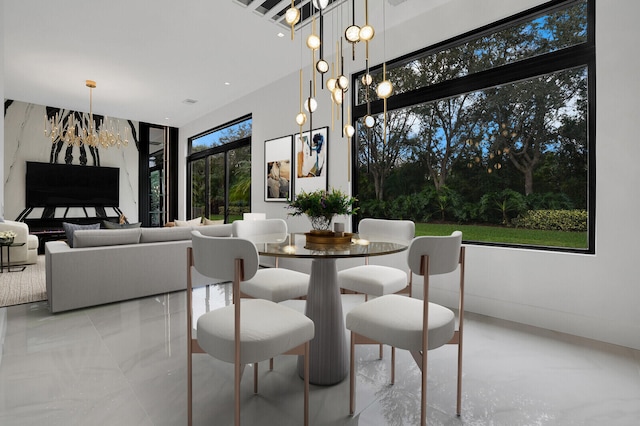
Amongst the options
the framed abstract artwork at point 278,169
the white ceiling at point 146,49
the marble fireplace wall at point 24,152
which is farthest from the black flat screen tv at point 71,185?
the framed abstract artwork at point 278,169

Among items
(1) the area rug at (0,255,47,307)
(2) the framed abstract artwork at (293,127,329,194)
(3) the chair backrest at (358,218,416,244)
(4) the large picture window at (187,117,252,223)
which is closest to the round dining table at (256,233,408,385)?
(3) the chair backrest at (358,218,416,244)

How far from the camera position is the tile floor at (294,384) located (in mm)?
1622

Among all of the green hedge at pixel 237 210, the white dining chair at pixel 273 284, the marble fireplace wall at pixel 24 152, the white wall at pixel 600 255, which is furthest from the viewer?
the marble fireplace wall at pixel 24 152

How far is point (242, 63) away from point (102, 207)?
4.99m

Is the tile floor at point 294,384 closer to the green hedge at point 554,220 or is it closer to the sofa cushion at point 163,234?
the green hedge at point 554,220

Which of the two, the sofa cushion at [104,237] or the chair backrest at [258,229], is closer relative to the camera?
the chair backrest at [258,229]

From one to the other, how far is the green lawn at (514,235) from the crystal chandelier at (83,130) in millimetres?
5086

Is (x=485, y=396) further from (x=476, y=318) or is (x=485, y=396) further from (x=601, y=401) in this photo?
(x=476, y=318)

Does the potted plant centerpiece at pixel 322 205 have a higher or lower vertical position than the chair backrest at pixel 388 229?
higher

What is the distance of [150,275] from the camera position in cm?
356

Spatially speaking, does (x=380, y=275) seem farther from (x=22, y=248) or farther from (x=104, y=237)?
(x=22, y=248)

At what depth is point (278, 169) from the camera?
5.23 m

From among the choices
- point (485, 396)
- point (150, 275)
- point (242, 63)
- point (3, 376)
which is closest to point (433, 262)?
point (485, 396)

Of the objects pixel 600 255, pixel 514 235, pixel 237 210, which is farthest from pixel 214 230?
pixel 600 255
